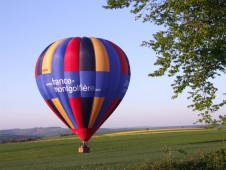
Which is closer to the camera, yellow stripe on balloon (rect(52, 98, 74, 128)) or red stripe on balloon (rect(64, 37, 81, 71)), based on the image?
red stripe on balloon (rect(64, 37, 81, 71))

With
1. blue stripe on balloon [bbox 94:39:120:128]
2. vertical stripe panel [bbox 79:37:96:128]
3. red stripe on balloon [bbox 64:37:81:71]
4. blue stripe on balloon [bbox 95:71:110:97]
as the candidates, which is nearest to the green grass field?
vertical stripe panel [bbox 79:37:96:128]

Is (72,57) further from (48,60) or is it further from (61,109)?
(61,109)

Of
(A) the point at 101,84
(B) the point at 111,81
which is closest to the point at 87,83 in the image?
(A) the point at 101,84

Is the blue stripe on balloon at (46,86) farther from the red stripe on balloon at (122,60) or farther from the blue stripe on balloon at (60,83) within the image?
the red stripe on balloon at (122,60)

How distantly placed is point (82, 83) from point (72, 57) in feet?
6.46

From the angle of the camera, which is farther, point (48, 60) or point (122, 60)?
point (122, 60)

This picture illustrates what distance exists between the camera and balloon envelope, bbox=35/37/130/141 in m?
27.2

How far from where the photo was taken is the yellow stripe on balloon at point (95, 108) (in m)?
27.3

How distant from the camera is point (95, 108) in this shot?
27.4 m

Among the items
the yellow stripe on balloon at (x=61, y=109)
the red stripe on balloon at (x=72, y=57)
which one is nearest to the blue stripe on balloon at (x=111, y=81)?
the yellow stripe on balloon at (x=61, y=109)

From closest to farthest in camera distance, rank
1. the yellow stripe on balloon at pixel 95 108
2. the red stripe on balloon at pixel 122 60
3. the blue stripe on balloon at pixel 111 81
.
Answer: the yellow stripe on balloon at pixel 95 108 → the blue stripe on balloon at pixel 111 81 → the red stripe on balloon at pixel 122 60

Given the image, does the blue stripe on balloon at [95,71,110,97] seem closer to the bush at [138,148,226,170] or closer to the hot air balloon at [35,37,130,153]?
the hot air balloon at [35,37,130,153]

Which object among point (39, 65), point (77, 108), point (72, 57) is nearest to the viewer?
point (77, 108)

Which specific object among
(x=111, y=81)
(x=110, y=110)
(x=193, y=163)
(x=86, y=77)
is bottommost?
(x=193, y=163)
